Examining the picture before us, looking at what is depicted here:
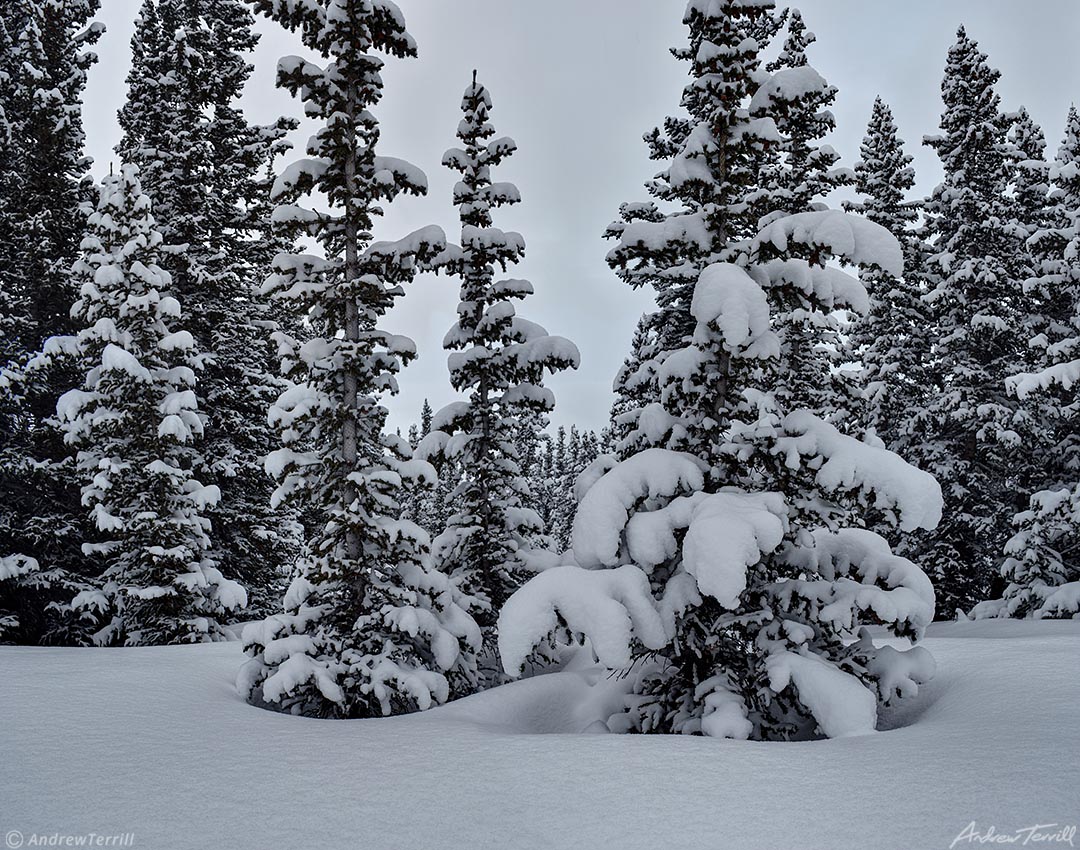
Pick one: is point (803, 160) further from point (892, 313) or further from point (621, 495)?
point (621, 495)

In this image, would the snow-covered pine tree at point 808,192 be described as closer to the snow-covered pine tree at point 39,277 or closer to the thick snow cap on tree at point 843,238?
the thick snow cap on tree at point 843,238

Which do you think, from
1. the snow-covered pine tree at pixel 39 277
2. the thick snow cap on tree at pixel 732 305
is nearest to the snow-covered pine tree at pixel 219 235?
the snow-covered pine tree at pixel 39 277

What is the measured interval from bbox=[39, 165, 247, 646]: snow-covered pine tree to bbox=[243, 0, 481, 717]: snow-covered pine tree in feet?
21.0

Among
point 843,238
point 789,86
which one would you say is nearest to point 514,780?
point 843,238

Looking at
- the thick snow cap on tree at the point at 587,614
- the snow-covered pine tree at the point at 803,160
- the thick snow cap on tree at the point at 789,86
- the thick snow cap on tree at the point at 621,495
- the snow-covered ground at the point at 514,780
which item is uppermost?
the snow-covered pine tree at the point at 803,160

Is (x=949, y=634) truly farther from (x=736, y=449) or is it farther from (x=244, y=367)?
(x=244, y=367)

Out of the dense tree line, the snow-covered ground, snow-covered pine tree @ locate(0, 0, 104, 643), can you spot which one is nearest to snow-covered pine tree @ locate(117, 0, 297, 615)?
the dense tree line

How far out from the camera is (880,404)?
23391 millimetres

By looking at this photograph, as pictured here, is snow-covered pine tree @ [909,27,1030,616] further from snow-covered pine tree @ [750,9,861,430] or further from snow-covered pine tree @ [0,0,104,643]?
snow-covered pine tree @ [0,0,104,643]

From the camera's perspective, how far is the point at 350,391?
10328 mm

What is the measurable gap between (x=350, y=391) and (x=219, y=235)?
51.0 feet

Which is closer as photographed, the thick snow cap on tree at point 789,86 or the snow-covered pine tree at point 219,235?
the thick snow cap on tree at point 789,86

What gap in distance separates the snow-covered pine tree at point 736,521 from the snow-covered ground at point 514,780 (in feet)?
3.04

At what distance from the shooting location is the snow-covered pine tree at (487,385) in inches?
526
